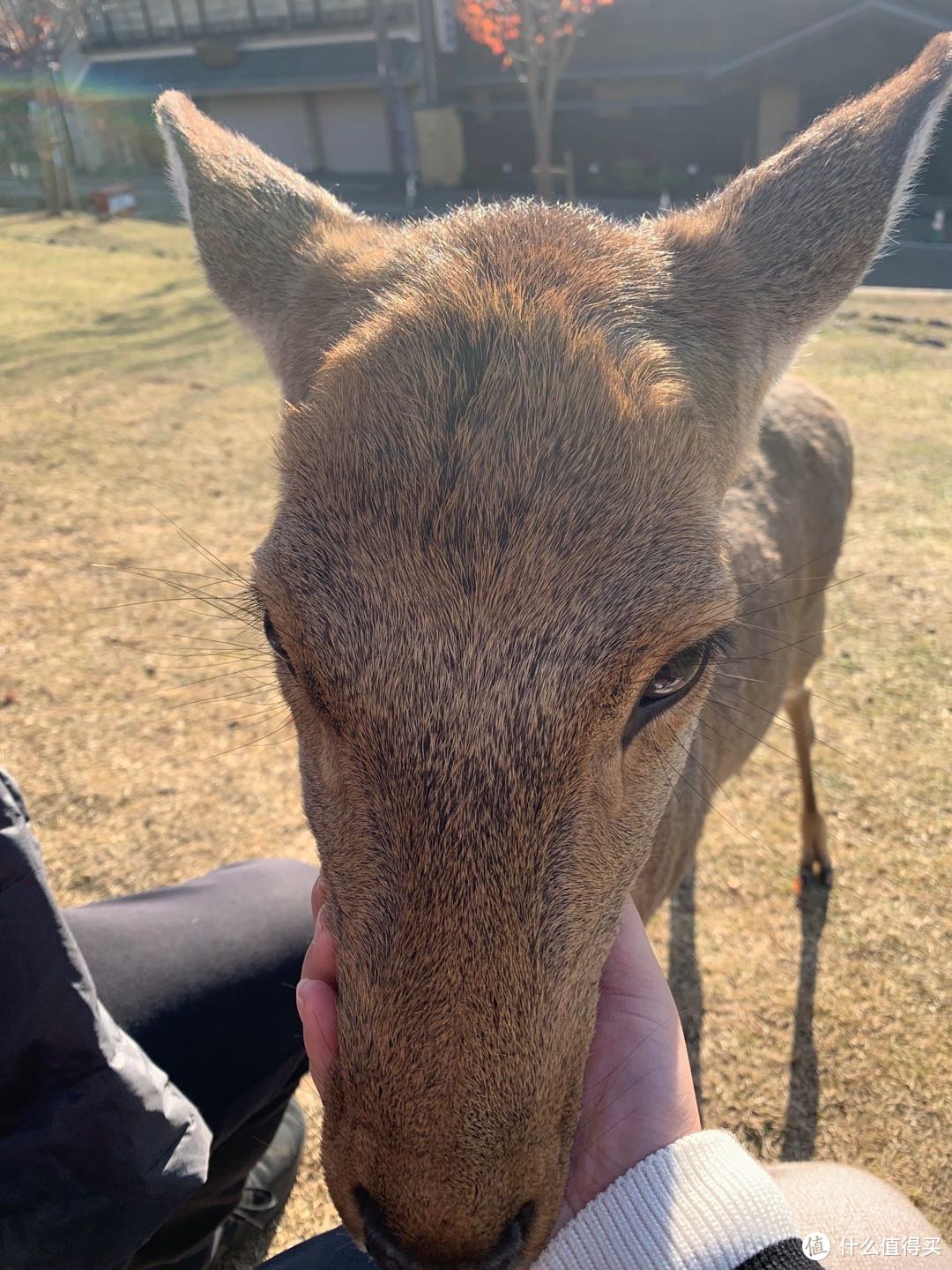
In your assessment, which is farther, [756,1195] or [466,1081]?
[756,1195]

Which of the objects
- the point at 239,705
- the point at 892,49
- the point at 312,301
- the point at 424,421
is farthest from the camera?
the point at 892,49

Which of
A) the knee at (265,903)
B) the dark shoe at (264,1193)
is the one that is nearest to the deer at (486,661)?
the knee at (265,903)

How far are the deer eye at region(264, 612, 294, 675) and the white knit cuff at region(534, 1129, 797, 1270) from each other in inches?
51.8

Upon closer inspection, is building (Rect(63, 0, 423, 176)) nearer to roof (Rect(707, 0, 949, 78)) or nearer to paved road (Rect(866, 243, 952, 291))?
roof (Rect(707, 0, 949, 78))

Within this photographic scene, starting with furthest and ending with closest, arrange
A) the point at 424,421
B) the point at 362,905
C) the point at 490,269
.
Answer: the point at 490,269 → the point at 424,421 → the point at 362,905

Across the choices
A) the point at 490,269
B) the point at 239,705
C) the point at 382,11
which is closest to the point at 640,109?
the point at 382,11

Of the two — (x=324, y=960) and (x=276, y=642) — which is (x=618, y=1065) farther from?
(x=276, y=642)

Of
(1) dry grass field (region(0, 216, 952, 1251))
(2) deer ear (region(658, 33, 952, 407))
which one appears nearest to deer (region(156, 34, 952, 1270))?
(2) deer ear (region(658, 33, 952, 407))

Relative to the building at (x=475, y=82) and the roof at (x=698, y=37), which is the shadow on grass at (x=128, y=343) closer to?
the building at (x=475, y=82)

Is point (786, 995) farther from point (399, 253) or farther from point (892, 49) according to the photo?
point (892, 49)

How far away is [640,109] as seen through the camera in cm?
2825

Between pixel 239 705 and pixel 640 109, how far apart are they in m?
29.5

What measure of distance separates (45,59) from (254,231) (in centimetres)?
3359

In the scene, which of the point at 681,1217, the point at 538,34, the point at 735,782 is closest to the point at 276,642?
the point at 681,1217
